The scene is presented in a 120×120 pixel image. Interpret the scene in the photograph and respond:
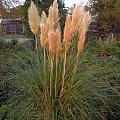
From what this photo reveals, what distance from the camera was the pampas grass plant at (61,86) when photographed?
337 centimetres

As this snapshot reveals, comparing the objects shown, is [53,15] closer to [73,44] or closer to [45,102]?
[73,44]

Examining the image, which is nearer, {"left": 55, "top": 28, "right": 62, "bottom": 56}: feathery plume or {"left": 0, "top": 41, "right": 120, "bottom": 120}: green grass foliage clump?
{"left": 55, "top": 28, "right": 62, "bottom": 56}: feathery plume

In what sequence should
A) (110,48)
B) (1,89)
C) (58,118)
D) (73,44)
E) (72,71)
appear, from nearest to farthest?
(58,118) → (72,71) → (73,44) → (1,89) → (110,48)

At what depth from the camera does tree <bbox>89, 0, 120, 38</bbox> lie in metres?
20.5

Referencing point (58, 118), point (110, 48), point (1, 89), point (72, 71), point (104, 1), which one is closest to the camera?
point (58, 118)

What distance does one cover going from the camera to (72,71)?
3635 millimetres

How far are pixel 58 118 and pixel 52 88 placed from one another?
0.38 metres

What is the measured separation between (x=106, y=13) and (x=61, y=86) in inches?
→ 709

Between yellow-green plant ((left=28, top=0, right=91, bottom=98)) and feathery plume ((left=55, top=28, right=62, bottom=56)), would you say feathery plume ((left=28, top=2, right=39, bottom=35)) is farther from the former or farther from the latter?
feathery plume ((left=55, top=28, right=62, bottom=56))

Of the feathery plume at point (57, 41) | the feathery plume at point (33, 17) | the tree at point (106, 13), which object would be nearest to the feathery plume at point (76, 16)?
the feathery plume at point (57, 41)

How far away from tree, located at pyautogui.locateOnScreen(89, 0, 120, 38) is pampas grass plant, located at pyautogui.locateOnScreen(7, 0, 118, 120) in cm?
1716

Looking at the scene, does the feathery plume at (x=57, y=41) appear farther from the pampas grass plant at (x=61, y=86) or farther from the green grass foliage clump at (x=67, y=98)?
the green grass foliage clump at (x=67, y=98)

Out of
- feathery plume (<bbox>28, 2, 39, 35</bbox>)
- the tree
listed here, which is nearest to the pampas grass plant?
feathery plume (<bbox>28, 2, 39, 35</bbox>)

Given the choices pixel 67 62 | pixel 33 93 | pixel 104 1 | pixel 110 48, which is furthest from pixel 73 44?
pixel 104 1
